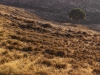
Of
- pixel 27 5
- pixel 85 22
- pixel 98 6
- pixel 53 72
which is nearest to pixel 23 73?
pixel 53 72

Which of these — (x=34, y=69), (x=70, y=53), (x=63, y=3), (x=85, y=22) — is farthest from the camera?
(x=63, y=3)

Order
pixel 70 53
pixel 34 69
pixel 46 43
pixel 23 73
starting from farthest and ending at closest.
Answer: pixel 46 43, pixel 70 53, pixel 34 69, pixel 23 73

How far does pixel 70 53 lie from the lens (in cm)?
2059

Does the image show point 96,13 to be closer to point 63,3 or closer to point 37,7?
point 63,3

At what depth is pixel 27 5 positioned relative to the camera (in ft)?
324

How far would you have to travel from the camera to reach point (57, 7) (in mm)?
106438

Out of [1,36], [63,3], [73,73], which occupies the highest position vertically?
[63,3]

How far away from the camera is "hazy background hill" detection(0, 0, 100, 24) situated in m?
89.9

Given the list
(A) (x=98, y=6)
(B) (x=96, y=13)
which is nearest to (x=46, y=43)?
(B) (x=96, y=13)

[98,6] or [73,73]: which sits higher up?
[98,6]

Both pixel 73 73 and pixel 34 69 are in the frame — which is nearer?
pixel 34 69

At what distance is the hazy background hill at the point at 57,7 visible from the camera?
89906mm

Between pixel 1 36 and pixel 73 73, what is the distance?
1051 centimetres

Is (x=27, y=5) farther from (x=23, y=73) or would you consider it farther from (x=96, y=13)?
(x=23, y=73)
